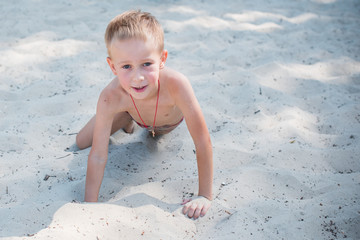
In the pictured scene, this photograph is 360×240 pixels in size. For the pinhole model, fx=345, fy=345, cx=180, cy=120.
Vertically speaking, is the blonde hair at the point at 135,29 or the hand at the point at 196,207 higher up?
the blonde hair at the point at 135,29

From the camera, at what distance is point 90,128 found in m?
2.27

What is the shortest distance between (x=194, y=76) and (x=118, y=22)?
1.46 m

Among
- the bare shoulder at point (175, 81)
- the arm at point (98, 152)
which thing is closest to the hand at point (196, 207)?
the arm at point (98, 152)

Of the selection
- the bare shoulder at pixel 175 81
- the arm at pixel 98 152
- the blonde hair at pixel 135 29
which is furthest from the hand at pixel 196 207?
the blonde hair at pixel 135 29

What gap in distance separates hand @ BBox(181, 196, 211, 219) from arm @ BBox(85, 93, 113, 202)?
0.47 metres

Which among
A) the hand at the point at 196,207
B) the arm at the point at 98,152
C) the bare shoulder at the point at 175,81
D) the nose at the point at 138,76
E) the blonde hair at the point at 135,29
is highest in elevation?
the blonde hair at the point at 135,29

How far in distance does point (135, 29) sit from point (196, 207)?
0.91 m

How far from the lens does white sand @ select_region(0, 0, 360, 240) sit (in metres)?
1.55

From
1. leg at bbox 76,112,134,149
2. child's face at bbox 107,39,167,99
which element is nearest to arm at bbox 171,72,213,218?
child's face at bbox 107,39,167,99

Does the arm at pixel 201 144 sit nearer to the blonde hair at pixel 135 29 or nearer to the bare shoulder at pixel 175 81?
the bare shoulder at pixel 175 81

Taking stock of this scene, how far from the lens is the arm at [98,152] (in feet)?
5.82

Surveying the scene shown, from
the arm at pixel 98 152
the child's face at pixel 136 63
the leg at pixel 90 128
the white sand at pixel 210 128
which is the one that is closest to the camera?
the white sand at pixel 210 128

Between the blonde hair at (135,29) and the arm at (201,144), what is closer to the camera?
the blonde hair at (135,29)

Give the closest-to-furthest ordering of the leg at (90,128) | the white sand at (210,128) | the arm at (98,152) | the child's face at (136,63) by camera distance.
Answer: the white sand at (210,128), the child's face at (136,63), the arm at (98,152), the leg at (90,128)
